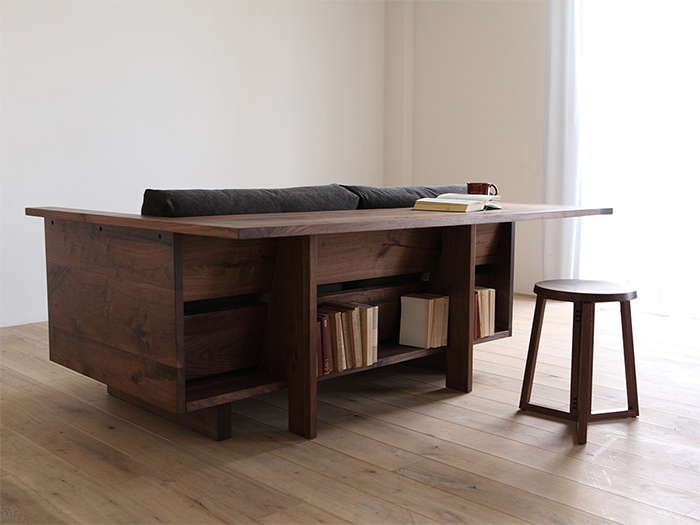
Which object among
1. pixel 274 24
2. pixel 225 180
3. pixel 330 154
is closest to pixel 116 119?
pixel 225 180

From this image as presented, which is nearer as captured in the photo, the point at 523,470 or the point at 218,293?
the point at 523,470

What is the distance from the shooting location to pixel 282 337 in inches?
86.7

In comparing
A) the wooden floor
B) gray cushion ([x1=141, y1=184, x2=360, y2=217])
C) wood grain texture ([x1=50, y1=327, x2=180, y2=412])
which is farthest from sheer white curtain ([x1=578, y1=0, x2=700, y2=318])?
wood grain texture ([x1=50, y1=327, x2=180, y2=412])

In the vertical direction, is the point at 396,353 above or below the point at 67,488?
above

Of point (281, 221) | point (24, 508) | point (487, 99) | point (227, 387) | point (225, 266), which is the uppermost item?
point (487, 99)

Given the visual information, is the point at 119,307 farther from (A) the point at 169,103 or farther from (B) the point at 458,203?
(A) the point at 169,103

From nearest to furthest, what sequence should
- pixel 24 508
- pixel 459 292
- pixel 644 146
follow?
pixel 24 508 < pixel 459 292 < pixel 644 146

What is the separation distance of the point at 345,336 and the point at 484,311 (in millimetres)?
777

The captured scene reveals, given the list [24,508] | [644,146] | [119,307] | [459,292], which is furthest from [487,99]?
[24,508]

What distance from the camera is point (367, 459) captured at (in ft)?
6.59

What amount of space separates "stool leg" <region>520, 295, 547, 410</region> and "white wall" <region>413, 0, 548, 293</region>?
107 inches

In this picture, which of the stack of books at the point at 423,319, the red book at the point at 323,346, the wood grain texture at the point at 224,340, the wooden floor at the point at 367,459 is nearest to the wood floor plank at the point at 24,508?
the wooden floor at the point at 367,459

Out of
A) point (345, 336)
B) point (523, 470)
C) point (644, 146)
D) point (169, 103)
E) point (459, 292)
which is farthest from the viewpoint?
point (169, 103)

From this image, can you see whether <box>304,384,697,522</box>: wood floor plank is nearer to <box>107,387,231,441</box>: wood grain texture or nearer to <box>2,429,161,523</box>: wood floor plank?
<box>107,387,231,441</box>: wood grain texture
